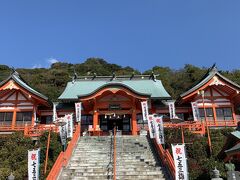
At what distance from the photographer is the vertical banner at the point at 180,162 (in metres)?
12.8

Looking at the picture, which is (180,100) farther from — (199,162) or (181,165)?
(181,165)

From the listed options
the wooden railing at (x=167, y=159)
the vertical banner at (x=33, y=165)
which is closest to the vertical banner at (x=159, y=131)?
the wooden railing at (x=167, y=159)

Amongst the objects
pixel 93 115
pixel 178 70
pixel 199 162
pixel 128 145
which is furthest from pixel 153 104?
pixel 178 70

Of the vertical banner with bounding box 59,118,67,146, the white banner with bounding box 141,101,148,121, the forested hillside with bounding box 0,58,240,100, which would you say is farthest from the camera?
the forested hillside with bounding box 0,58,240,100

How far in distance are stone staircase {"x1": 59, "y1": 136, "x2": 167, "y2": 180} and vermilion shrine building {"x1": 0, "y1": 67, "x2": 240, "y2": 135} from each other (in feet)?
14.1

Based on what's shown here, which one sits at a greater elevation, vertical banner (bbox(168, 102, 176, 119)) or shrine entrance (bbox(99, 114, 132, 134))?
vertical banner (bbox(168, 102, 176, 119))

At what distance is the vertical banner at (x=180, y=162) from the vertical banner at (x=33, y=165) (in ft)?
20.9

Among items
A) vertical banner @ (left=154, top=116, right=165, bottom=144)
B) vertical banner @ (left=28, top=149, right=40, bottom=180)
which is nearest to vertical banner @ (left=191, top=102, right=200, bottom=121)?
vertical banner @ (left=154, top=116, right=165, bottom=144)

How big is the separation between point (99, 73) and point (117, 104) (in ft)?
145

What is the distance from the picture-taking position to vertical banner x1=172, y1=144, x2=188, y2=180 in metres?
12.8

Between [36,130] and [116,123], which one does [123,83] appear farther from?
[36,130]

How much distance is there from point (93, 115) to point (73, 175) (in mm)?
10613

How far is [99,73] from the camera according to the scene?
2712 inches

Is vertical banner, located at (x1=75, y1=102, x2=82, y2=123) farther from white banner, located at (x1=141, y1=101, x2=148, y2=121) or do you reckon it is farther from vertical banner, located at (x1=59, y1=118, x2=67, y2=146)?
white banner, located at (x1=141, y1=101, x2=148, y2=121)
